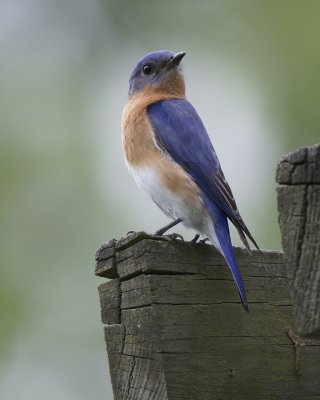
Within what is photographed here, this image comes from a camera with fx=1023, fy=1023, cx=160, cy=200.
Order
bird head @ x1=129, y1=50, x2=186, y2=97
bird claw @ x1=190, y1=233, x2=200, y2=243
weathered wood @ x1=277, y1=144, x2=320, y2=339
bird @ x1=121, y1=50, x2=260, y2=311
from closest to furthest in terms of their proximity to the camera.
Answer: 1. weathered wood @ x1=277, y1=144, x2=320, y2=339
2. bird claw @ x1=190, y1=233, x2=200, y2=243
3. bird @ x1=121, y1=50, x2=260, y2=311
4. bird head @ x1=129, y1=50, x2=186, y2=97

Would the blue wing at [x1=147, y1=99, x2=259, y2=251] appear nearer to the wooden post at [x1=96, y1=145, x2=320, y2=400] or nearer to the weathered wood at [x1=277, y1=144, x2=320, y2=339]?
the wooden post at [x1=96, y1=145, x2=320, y2=400]

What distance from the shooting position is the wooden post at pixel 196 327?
3793 mm

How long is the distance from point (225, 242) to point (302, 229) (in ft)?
5.14

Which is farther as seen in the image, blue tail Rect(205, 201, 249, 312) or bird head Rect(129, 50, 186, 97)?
bird head Rect(129, 50, 186, 97)

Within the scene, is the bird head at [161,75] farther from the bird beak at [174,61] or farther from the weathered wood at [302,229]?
the weathered wood at [302,229]

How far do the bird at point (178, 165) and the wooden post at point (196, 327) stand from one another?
2.18 feet

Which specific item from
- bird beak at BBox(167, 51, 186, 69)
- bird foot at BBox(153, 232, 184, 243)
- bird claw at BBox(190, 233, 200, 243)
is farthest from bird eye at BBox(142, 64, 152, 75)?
bird foot at BBox(153, 232, 184, 243)

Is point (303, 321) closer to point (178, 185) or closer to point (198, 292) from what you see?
point (198, 292)

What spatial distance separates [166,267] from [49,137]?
17.4 ft

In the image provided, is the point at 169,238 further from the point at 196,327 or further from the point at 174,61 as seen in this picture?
the point at 174,61

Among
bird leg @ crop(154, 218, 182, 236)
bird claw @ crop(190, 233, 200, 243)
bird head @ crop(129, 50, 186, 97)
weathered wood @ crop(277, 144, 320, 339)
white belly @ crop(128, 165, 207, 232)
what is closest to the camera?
weathered wood @ crop(277, 144, 320, 339)

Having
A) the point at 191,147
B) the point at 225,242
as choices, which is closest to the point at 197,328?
the point at 225,242

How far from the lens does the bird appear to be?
525 cm

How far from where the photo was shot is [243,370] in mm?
3930
